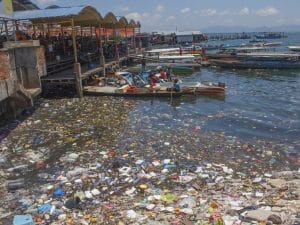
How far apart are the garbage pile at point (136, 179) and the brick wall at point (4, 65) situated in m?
2.44

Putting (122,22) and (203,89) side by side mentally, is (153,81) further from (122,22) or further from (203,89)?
(122,22)

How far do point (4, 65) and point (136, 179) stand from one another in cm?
713

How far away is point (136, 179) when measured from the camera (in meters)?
9.95

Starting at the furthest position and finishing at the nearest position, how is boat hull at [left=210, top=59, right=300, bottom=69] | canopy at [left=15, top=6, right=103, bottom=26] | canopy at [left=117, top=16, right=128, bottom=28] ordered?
1. boat hull at [left=210, top=59, right=300, bottom=69]
2. canopy at [left=117, top=16, right=128, bottom=28]
3. canopy at [left=15, top=6, right=103, bottom=26]

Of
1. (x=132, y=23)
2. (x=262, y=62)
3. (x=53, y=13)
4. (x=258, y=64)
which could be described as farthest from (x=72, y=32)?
(x=262, y=62)

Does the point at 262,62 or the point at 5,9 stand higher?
the point at 5,9

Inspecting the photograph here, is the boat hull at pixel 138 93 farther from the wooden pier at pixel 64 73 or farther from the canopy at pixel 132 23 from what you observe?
the canopy at pixel 132 23

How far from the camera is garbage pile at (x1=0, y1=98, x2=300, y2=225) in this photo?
7.82m

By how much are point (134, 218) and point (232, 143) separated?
21.9 feet

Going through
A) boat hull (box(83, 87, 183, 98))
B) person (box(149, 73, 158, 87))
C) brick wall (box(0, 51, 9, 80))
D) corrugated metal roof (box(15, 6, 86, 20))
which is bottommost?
boat hull (box(83, 87, 183, 98))

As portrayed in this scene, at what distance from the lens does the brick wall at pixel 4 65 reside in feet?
43.5

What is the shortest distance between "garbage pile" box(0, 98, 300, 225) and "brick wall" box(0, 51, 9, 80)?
244 cm

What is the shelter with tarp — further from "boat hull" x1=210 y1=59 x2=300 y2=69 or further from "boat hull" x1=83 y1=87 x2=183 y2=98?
"boat hull" x1=210 y1=59 x2=300 y2=69

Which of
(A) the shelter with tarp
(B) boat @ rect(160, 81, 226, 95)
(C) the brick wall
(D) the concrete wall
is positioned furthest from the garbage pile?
(A) the shelter with tarp
